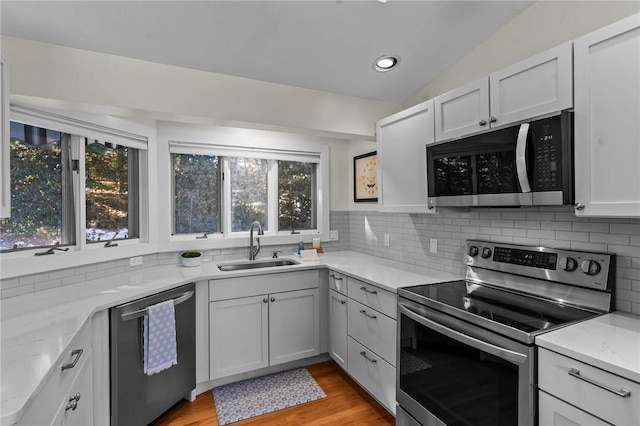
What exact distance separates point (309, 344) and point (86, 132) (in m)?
2.30

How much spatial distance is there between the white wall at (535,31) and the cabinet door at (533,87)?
344mm

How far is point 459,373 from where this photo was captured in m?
1.60

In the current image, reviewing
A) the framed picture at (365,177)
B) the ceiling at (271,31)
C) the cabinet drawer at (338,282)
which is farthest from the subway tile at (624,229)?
the framed picture at (365,177)

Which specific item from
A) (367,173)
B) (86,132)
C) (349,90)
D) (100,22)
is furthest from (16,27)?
(367,173)

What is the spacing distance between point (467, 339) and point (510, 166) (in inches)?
33.5

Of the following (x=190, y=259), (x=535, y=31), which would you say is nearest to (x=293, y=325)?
(x=190, y=259)

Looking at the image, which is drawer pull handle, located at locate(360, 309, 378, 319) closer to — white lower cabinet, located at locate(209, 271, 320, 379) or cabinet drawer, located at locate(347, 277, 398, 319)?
cabinet drawer, located at locate(347, 277, 398, 319)

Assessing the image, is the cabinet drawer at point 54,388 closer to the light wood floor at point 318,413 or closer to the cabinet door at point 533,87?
the light wood floor at point 318,413

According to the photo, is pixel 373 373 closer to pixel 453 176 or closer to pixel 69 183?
pixel 453 176

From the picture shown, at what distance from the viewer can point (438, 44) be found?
2146 mm

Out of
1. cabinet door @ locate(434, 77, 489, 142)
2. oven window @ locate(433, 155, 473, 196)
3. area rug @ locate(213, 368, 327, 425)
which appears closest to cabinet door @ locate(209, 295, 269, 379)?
area rug @ locate(213, 368, 327, 425)

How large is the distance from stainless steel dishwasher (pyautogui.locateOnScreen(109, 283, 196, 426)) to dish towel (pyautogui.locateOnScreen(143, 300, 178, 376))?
3 cm

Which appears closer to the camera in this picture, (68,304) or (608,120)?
(608,120)

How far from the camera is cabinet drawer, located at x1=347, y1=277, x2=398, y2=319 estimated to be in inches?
81.8
